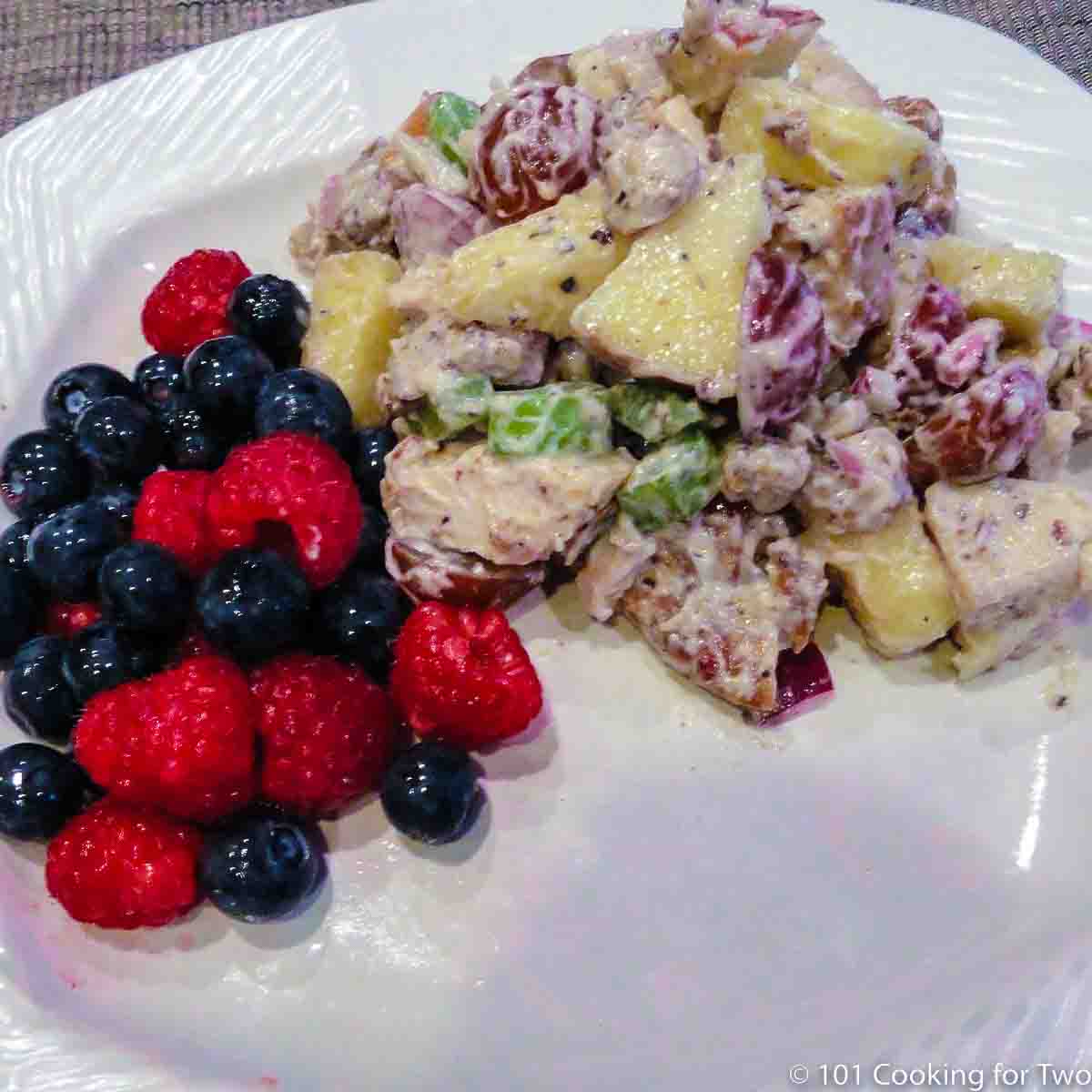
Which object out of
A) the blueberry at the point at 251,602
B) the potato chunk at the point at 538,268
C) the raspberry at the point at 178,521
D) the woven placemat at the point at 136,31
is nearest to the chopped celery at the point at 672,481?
the potato chunk at the point at 538,268

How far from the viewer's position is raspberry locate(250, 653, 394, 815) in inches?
56.0

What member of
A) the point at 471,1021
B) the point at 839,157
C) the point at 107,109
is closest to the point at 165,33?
the point at 107,109

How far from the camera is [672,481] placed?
59.9 inches

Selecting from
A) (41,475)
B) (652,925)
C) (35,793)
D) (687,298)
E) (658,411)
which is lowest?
(652,925)

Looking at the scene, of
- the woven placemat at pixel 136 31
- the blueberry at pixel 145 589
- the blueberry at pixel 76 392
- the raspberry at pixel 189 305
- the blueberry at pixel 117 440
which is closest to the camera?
the blueberry at pixel 145 589

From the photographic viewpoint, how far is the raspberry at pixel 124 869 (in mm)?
1365

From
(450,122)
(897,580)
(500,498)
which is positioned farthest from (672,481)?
(450,122)

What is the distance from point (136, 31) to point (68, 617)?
2062 millimetres

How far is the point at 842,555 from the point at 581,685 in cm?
43

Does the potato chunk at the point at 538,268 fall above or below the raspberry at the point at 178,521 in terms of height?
above

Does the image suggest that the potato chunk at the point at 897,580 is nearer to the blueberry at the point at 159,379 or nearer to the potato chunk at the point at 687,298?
the potato chunk at the point at 687,298

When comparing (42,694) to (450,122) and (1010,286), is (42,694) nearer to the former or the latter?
(450,122)

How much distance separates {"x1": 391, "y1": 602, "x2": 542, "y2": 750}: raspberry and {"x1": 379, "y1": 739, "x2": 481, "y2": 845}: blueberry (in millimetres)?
53

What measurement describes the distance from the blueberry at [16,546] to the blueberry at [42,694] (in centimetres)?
15
